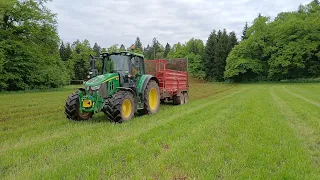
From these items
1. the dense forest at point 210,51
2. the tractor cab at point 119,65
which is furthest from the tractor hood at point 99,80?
the dense forest at point 210,51

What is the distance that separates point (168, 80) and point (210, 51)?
46.8m

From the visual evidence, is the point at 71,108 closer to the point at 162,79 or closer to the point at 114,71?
the point at 114,71

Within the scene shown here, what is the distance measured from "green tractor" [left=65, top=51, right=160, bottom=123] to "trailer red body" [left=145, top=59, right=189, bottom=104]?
1413mm

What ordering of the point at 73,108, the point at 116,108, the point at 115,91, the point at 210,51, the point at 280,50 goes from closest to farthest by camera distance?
the point at 116,108 < the point at 73,108 < the point at 115,91 < the point at 280,50 < the point at 210,51

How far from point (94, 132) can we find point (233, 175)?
3.99m

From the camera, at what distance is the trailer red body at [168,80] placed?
11.8 meters

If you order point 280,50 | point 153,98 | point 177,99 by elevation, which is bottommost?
point 177,99

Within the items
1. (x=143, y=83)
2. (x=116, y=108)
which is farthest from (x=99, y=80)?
(x=143, y=83)

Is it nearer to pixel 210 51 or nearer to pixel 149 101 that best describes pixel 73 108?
pixel 149 101

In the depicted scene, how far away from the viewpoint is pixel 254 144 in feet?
17.3

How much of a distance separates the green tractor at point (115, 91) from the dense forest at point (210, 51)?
802 inches

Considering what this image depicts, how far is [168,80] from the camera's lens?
39.8ft

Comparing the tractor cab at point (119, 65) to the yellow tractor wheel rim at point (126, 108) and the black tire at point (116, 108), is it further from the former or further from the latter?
the black tire at point (116, 108)

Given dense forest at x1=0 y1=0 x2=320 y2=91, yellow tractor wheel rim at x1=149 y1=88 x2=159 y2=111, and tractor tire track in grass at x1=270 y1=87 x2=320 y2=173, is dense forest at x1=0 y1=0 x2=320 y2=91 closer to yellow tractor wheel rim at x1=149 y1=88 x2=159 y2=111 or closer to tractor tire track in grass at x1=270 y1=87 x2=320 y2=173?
yellow tractor wheel rim at x1=149 y1=88 x2=159 y2=111
